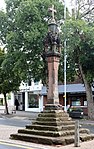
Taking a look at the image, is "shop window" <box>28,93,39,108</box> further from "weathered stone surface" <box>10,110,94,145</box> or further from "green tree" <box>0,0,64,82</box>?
"weathered stone surface" <box>10,110,94,145</box>

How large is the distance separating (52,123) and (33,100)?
125 ft

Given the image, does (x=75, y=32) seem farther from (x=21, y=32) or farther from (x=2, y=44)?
(x=2, y=44)

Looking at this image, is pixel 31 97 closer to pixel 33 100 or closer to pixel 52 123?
pixel 33 100

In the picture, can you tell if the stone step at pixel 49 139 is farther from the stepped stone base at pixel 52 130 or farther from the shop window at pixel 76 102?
the shop window at pixel 76 102

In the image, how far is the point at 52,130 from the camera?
14.5 meters

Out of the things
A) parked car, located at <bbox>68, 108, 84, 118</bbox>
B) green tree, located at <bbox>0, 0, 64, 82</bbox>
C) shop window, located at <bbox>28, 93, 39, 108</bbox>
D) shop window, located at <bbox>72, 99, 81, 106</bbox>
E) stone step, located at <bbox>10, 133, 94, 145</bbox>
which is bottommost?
stone step, located at <bbox>10, 133, 94, 145</bbox>

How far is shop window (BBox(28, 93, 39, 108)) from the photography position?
170 feet

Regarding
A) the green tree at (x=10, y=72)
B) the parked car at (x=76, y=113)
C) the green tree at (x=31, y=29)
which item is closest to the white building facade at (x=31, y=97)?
the green tree at (x=10, y=72)

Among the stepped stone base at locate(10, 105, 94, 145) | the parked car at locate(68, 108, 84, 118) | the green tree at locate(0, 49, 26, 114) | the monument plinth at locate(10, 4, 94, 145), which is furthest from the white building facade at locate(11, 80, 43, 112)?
the stepped stone base at locate(10, 105, 94, 145)

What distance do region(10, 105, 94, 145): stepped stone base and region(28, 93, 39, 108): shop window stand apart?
36.0 m

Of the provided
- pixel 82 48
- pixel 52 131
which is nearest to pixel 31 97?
pixel 82 48

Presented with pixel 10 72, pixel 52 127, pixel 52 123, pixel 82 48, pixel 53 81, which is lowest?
pixel 52 127

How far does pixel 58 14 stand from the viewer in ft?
107

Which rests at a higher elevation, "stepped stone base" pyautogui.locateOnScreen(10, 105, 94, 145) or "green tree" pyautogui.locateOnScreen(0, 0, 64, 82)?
"green tree" pyautogui.locateOnScreen(0, 0, 64, 82)
